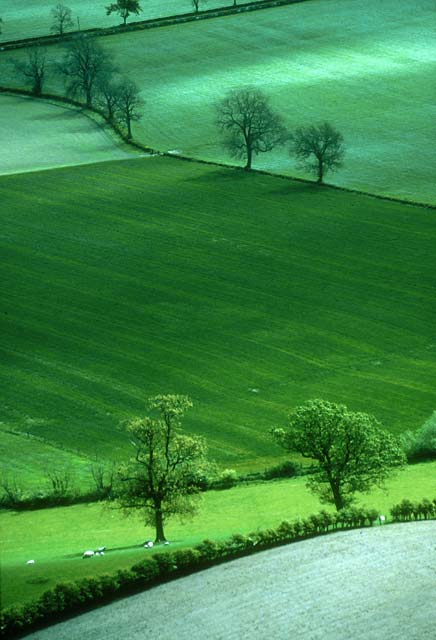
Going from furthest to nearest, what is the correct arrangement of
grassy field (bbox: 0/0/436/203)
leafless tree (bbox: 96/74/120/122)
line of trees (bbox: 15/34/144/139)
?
leafless tree (bbox: 96/74/120/122) → line of trees (bbox: 15/34/144/139) → grassy field (bbox: 0/0/436/203)

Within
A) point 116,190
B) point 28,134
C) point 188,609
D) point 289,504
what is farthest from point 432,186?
point 188,609

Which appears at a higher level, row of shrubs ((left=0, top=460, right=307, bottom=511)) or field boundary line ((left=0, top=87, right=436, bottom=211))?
field boundary line ((left=0, top=87, right=436, bottom=211))

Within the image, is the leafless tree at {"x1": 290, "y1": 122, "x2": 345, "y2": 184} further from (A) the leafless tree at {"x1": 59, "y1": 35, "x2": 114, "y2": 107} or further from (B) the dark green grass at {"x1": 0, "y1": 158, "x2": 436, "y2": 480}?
(A) the leafless tree at {"x1": 59, "y1": 35, "x2": 114, "y2": 107}

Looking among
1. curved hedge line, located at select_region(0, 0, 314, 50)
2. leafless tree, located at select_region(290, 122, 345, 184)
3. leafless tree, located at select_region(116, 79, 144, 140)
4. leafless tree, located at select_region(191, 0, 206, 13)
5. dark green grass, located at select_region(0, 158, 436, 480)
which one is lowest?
dark green grass, located at select_region(0, 158, 436, 480)

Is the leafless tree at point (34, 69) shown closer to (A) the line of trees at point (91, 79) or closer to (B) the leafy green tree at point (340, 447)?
(A) the line of trees at point (91, 79)

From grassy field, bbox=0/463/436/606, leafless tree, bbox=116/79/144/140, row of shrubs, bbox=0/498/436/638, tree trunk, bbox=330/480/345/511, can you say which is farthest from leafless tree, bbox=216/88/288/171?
row of shrubs, bbox=0/498/436/638

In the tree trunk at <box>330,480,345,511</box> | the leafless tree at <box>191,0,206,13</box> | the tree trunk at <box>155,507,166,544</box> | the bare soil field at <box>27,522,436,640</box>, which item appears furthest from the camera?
the leafless tree at <box>191,0,206,13</box>

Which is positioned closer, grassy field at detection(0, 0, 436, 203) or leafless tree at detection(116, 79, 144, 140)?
grassy field at detection(0, 0, 436, 203)

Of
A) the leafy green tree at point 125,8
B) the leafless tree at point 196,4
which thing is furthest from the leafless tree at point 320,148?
the leafless tree at point 196,4
